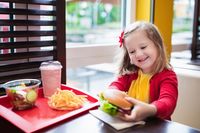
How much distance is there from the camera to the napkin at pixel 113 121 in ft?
2.21

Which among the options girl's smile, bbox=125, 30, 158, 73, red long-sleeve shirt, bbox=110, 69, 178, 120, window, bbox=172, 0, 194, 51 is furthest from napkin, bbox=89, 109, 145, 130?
window, bbox=172, 0, 194, 51

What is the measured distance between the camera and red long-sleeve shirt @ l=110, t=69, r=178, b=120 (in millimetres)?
800

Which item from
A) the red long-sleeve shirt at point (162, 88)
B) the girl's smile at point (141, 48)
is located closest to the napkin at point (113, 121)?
the red long-sleeve shirt at point (162, 88)

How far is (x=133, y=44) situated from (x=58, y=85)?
0.34m

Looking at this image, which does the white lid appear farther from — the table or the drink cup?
the table

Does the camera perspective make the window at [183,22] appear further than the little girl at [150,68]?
Yes

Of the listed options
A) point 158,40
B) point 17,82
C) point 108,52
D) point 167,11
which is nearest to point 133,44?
point 158,40

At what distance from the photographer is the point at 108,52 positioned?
1.55 metres

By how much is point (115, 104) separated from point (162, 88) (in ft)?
0.82

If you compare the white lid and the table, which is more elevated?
the white lid

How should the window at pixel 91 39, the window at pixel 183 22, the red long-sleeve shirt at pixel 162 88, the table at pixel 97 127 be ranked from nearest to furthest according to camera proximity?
the table at pixel 97 127
the red long-sleeve shirt at pixel 162 88
the window at pixel 91 39
the window at pixel 183 22

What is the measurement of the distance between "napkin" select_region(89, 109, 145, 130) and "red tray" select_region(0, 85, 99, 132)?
0.19ft

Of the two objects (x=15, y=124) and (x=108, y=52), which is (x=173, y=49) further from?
(x=15, y=124)

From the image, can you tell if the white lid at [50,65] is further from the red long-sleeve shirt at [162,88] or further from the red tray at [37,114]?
the red long-sleeve shirt at [162,88]
